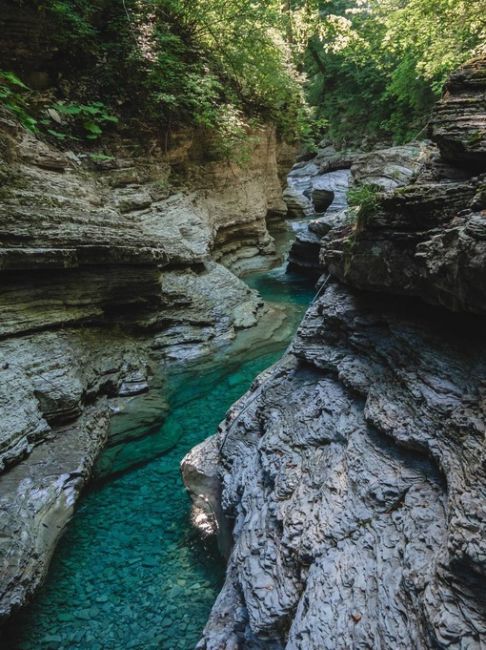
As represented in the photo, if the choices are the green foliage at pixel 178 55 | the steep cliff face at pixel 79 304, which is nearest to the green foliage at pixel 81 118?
the green foliage at pixel 178 55

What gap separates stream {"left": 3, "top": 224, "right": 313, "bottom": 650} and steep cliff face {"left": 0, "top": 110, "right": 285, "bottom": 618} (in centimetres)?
34

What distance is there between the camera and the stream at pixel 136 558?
3982 mm

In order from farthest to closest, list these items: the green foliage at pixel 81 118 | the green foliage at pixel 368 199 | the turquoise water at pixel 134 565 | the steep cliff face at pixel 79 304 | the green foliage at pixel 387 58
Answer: the green foliage at pixel 387 58
the green foliage at pixel 81 118
the steep cliff face at pixel 79 304
the green foliage at pixel 368 199
the turquoise water at pixel 134 565

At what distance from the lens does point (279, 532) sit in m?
3.72

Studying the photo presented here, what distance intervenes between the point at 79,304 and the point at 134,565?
503 cm

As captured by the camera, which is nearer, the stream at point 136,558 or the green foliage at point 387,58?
the stream at point 136,558

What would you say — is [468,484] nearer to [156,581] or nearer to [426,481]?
[426,481]

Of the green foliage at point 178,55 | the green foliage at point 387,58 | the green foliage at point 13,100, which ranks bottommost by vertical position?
the green foliage at point 13,100

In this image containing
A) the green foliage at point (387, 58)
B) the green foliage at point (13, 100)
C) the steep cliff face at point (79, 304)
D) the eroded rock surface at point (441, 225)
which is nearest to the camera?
the eroded rock surface at point (441, 225)

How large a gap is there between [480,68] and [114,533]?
700 centimetres

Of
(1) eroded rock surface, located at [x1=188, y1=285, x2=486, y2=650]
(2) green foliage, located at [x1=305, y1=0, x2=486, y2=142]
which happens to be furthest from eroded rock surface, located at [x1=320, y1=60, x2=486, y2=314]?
(2) green foliage, located at [x1=305, y1=0, x2=486, y2=142]

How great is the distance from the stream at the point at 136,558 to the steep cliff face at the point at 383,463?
2.07 feet

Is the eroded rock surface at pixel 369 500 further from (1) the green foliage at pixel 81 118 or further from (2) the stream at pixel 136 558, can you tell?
(1) the green foliage at pixel 81 118

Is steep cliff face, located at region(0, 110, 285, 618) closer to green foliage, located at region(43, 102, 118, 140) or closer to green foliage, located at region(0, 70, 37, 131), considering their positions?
green foliage, located at region(0, 70, 37, 131)
